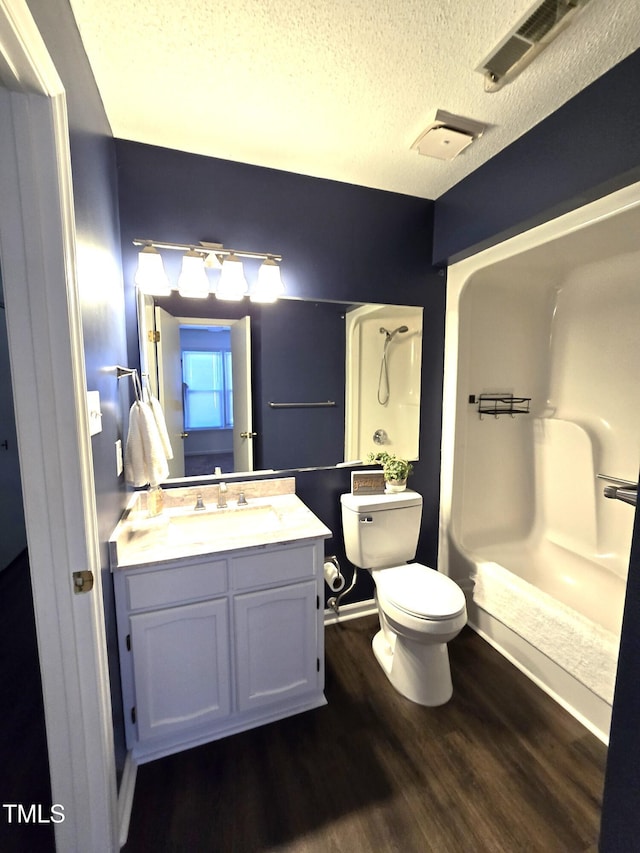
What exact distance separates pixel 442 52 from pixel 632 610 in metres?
1.72

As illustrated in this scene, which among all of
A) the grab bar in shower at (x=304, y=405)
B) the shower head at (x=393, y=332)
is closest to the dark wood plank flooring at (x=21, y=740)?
the grab bar in shower at (x=304, y=405)

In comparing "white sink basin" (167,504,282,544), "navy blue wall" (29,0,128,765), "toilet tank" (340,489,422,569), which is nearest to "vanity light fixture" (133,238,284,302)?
"navy blue wall" (29,0,128,765)

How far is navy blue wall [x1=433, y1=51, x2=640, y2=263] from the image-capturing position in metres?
1.21

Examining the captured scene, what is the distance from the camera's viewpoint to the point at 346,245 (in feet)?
6.35

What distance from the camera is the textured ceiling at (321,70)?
1.02 metres

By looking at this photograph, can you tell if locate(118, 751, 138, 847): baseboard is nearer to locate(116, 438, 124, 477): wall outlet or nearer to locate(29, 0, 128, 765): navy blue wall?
locate(29, 0, 128, 765): navy blue wall

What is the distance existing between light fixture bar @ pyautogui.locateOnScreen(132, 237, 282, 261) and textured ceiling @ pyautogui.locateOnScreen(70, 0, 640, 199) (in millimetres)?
407

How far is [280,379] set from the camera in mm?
1922

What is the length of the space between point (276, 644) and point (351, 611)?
84 centimetres

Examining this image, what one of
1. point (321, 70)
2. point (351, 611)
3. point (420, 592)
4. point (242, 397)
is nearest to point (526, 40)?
point (321, 70)

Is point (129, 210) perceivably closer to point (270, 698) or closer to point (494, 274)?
point (494, 274)

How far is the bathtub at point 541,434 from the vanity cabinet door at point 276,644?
103 cm

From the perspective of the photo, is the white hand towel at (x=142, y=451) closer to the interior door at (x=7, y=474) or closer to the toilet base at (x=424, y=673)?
the toilet base at (x=424, y=673)

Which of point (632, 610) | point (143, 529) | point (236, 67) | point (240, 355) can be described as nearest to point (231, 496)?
point (143, 529)
